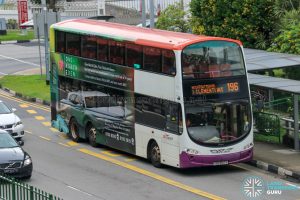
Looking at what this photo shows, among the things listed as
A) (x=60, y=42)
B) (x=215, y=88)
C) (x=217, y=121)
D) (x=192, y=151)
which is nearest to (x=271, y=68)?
(x=215, y=88)

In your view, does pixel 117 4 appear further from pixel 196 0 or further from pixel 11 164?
pixel 11 164

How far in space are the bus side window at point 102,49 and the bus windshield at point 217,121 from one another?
15.7ft

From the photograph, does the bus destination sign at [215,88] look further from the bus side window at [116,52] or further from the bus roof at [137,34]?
the bus side window at [116,52]

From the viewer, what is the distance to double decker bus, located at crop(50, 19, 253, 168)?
2062 centimetres

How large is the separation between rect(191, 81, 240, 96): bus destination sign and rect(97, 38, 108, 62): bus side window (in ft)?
15.2

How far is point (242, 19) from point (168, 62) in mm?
14598

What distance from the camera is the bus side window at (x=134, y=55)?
22.5 metres

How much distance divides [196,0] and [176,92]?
55.2ft

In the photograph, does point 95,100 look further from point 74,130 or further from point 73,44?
point 73,44

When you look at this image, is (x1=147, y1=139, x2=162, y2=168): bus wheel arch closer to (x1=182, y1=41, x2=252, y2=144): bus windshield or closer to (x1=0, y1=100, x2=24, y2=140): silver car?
(x1=182, y1=41, x2=252, y2=144): bus windshield

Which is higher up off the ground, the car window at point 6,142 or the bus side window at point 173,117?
the bus side window at point 173,117

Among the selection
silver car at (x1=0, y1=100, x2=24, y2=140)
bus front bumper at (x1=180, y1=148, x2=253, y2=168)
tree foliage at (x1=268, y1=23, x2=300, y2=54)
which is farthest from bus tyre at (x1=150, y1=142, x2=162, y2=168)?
tree foliage at (x1=268, y1=23, x2=300, y2=54)

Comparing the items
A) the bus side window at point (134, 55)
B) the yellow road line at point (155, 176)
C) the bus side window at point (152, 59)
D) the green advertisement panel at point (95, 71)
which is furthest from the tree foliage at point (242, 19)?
the bus side window at point (152, 59)

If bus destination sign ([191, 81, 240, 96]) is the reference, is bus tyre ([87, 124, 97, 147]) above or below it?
below
